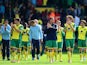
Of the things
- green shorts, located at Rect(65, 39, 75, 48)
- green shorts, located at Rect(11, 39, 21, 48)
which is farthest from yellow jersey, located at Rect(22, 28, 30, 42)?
green shorts, located at Rect(65, 39, 75, 48)

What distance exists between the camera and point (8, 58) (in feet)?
102

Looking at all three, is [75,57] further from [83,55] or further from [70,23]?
[70,23]

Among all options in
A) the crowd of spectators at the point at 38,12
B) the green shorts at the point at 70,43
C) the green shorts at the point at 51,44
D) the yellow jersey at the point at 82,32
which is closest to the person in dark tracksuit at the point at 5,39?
the green shorts at the point at 51,44

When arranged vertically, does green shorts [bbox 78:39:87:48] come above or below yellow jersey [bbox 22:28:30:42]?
below

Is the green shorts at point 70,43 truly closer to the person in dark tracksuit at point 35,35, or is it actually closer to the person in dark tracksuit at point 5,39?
the person in dark tracksuit at point 35,35

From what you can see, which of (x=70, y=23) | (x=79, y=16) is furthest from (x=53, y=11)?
(x=70, y=23)

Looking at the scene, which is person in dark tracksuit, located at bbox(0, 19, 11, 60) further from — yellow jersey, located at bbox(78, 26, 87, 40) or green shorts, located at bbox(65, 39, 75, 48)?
yellow jersey, located at bbox(78, 26, 87, 40)

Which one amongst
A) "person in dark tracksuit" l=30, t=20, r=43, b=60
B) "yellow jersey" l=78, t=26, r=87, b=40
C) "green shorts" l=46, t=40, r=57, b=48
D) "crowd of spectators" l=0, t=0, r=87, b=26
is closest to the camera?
"green shorts" l=46, t=40, r=57, b=48

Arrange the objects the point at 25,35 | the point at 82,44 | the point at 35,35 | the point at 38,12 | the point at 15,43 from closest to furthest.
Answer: the point at 15,43, the point at 82,44, the point at 35,35, the point at 25,35, the point at 38,12

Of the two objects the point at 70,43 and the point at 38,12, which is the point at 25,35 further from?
the point at 38,12

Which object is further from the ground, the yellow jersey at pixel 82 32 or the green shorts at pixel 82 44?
the yellow jersey at pixel 82 32

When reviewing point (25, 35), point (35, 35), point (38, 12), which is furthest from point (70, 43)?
point (38, 12)

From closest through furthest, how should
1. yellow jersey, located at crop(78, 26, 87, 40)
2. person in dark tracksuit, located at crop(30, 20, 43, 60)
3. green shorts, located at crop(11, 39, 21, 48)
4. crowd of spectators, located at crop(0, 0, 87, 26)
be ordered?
green shorts, located at crop(11, 39, 21, 48) < yellow jersey, located at crop(78, 26, 87, 40) < person in dark tracksuit, located at crop(30, 20, 43, 60) < crowd of spectators, located at crop(0, 0, 87, 26)

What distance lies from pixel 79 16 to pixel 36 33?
10.3 metres
